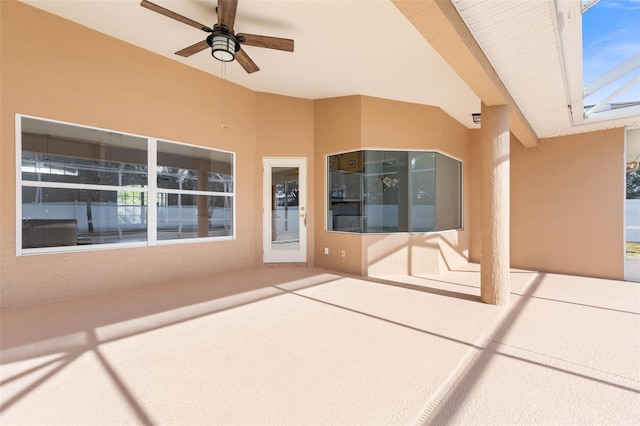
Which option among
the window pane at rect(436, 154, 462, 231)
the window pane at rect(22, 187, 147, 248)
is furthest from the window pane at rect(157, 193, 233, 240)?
the window pane at rect(436, 154, 462, 231)

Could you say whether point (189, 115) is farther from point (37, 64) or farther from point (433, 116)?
point (433, 116)

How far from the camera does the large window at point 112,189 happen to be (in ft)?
11.7

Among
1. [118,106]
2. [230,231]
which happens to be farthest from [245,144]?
[118,106]

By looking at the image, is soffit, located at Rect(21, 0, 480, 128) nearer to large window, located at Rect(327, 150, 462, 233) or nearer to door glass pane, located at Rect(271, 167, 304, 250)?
large window, located at Rect(327, 150, 462, 233)

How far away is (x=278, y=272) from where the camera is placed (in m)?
5.39

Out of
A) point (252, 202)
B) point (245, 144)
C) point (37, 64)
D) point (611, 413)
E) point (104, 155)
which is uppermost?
point (37, 64)

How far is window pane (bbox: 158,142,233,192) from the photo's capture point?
4.69m

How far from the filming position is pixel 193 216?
505 centimetres

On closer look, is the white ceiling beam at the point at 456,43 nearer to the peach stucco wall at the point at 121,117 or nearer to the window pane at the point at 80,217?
the peach stucco wall at the point at 121,117

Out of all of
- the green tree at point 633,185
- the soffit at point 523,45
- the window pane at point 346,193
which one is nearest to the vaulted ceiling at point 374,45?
the soffit at point 523,45

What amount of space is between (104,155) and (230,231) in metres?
2.24

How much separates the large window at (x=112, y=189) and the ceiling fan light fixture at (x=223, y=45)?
79.4 inches

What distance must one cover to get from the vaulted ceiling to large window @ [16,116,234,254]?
4.69 ft

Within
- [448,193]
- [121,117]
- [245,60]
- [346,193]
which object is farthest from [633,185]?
Answer: [121,117]
